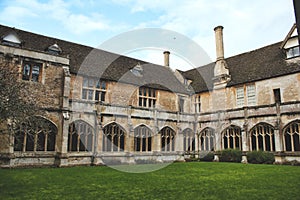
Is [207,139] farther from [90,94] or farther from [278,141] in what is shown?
[90,94]

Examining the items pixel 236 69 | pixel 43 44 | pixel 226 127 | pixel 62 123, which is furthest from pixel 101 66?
pixel 236 69

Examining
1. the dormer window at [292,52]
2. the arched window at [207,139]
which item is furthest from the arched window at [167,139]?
the dormer window at [292,52]

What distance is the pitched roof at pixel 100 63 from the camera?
17.5m

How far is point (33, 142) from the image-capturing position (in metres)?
14.3

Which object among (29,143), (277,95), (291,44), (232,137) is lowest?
(29,143)

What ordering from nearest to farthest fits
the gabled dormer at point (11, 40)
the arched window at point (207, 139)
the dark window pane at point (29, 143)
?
the dark window pane at point (29, 143)
the gabled dormer at point (11, 40)
the arched window at point (207, 139)

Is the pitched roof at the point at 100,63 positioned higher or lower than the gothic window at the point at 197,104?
higher

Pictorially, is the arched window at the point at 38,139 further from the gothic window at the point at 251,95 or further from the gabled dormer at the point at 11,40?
the gothic window at the point at 251,95

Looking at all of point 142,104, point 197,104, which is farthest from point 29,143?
point 197,104

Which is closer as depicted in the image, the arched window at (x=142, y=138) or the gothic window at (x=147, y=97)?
Result: the arched window at (x=142, y=138)

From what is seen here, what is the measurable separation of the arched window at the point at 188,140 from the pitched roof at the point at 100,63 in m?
4.27

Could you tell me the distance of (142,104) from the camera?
20875 mm

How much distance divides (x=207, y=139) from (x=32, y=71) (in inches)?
595

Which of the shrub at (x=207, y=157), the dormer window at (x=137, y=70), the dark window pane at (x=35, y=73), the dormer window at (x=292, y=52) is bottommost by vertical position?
the shrub at (x=207, y=157)
